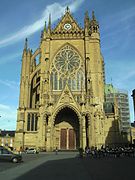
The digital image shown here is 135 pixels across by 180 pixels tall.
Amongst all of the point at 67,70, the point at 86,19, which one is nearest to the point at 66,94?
the point at 67,70

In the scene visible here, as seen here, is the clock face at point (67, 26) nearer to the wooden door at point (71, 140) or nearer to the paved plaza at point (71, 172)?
the wooden door at point (71, 140)

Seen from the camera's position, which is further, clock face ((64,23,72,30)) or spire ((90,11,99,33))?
clock face ((64,23,72,30))

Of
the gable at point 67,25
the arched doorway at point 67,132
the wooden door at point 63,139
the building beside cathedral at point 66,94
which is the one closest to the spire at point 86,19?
the building beside cathedral at point 66,94

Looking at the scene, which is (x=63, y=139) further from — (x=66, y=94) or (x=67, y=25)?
(x=67, y=25)

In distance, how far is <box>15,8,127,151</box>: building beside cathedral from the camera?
41719 mm

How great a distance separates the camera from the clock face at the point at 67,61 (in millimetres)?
47969

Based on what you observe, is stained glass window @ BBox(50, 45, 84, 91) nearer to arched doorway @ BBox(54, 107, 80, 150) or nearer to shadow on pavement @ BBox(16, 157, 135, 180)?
arched doorway @ BBox(54, 107, 80, 150)

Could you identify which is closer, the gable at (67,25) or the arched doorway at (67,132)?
the arched doorway at (67,132)

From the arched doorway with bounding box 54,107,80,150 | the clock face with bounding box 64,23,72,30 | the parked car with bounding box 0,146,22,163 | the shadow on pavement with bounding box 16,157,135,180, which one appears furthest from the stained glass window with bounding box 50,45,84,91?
the shadow on pavement with bounding box 16,157,135,180

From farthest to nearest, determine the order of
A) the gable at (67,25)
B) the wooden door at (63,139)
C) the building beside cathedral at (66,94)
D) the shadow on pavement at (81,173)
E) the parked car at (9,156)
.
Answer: the gable at (67,25) < the wooden door at (63,139) < the building beside cathedral at (66,94) < the parked car at (9,156) < the shadow on pavement at (81,173)

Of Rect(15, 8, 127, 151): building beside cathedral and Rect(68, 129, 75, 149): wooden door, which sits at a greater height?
Rect(15, 8, 127, 151): building beside cathedral

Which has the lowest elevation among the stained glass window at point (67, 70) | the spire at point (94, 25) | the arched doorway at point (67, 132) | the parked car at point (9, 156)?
the parked car at point (9, 156)

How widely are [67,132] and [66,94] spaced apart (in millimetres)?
6971

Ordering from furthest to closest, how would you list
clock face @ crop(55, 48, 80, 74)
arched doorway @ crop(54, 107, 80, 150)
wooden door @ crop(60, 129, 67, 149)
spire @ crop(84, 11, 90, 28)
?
spire @ crop(84, 11, 90, 28) → clock face @ crop(55, 48, 80, 74) → wooden door @ crop(60, 129, 67, 149) → arched doorway @ crop(54, 107, 80, 150)
